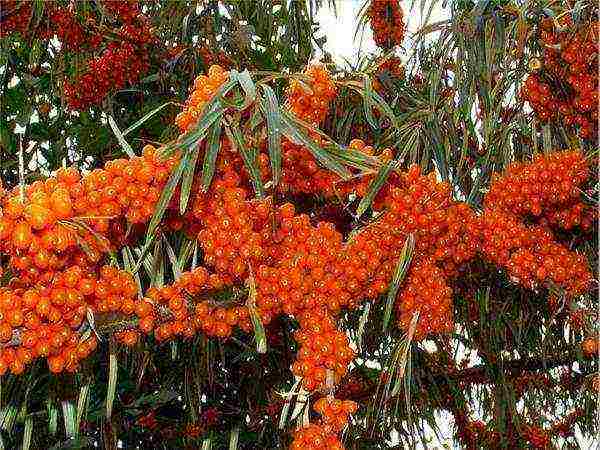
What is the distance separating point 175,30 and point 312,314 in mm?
994

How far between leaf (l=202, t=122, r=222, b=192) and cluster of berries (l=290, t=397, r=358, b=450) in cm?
Answer: 27

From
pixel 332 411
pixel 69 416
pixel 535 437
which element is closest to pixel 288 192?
pixel 332 411

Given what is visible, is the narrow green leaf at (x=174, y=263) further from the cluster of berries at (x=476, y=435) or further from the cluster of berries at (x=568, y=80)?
the cluster of berries at (x=476, y=435)

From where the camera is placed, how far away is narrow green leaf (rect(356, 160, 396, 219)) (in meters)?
0.85

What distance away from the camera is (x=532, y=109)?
4.07ft

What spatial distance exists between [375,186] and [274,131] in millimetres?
167

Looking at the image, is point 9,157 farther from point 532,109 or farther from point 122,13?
point 532,109

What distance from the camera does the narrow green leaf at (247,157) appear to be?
733 millimetres

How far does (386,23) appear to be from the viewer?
5.97 feet

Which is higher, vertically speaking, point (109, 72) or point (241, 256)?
point (109, 72)

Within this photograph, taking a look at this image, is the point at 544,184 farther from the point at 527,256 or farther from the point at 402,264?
the point at 402,264

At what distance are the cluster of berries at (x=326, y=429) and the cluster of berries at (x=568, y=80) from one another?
1.94 ft

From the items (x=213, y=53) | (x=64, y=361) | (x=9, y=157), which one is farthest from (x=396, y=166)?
(x=9, y=157)

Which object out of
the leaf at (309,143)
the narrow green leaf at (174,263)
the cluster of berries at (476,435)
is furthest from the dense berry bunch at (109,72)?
the cluster of berries at (476,435)
